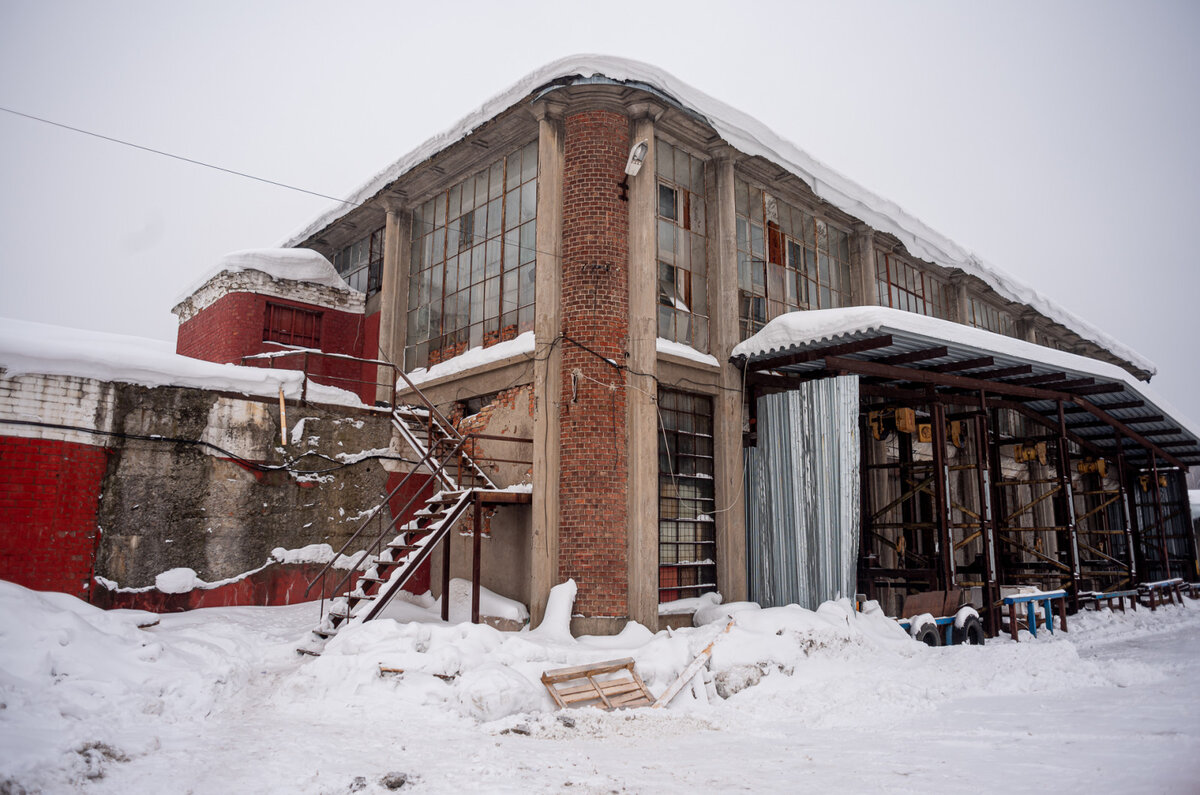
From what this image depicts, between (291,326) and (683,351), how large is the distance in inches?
360

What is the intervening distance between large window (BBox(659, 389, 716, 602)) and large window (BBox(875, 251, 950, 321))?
21.3 feet

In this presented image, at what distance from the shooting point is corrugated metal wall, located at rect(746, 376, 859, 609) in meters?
11.2

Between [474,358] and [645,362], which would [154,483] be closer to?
[474,358]

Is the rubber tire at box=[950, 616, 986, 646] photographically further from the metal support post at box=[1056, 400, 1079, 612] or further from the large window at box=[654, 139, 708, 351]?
the large window at box=[654, 139, 708, 351]

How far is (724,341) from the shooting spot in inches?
480

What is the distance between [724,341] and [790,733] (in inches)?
270

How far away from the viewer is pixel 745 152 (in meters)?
12.2

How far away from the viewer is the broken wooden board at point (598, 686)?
7.26 metres

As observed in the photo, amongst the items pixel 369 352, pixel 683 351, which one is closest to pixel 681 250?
pixel 683 351

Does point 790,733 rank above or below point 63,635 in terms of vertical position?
below

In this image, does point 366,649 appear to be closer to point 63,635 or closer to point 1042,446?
point 63,635

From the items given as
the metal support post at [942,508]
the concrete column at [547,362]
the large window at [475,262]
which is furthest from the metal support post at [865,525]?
the large window at [475,262]

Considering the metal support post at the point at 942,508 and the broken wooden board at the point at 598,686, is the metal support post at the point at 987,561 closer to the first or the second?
the metal support post at the point at 942,508

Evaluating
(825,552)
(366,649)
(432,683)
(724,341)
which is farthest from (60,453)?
(825,552)
